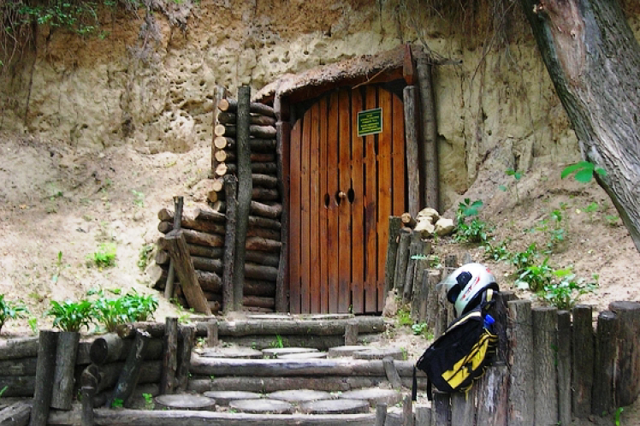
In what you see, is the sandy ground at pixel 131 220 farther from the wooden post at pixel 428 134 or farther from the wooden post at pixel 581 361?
the wooden post at pixel 428 134

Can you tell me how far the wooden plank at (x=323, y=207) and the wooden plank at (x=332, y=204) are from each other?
38mm

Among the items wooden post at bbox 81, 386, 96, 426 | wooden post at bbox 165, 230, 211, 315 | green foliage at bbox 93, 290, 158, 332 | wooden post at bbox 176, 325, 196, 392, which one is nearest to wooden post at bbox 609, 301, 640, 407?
wooden post at bbox 176, 325, 196, 392

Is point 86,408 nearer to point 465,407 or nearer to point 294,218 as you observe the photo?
point 465,407

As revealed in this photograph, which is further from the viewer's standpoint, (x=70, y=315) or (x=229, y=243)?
(x=229, y=243)

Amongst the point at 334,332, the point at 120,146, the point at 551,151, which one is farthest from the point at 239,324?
the point at 120,146

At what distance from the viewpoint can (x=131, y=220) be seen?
389 inches

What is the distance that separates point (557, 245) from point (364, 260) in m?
2.87

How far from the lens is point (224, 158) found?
9781mm

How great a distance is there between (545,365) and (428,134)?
5.00 m

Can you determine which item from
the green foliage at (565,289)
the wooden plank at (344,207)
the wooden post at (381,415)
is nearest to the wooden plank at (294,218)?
the wooden plank at (344,207)

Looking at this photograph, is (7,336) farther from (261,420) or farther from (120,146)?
(120,146)

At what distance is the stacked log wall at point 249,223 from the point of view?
915 centimetres

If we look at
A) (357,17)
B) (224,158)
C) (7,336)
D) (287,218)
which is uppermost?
(357,17)

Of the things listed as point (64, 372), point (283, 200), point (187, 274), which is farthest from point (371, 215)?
point (64, 372)
